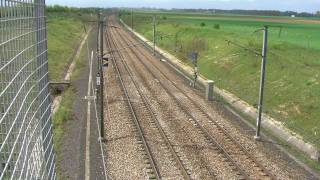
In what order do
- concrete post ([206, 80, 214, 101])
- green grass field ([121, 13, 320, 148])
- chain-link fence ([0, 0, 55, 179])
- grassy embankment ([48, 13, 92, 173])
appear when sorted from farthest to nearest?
concrete post ([206, 80, 214, 101]), green grass field ([121, 13, 320, 148]), grassy embankment ([48, 13, 92, 173]), chain-link fence ([0, 0, 55, 179])

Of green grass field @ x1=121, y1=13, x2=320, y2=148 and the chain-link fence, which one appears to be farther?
green grass field @ x1=121, y1=13, x2=320, y2=148

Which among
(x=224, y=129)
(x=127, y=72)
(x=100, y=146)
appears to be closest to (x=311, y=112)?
(x=224, y=129)

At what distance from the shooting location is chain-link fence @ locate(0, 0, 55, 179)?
268 inches

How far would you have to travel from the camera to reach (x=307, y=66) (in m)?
42.0

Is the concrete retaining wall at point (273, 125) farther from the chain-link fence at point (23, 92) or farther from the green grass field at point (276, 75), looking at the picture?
the chain-link fence at point (23, 92)

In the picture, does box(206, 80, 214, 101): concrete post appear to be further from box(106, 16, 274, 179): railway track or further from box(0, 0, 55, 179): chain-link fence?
box(0, 0, 55, 179): chain-link fence

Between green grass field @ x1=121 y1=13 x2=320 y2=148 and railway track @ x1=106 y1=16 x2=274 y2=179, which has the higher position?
green grass field @ x1=121 y1=13 x2=320 y2=148

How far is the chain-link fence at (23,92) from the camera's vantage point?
6.80 m

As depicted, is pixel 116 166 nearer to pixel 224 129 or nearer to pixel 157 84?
pixel 224 129

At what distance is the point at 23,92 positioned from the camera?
8219 mm

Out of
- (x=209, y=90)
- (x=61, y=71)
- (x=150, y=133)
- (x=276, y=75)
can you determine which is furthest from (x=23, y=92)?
(x=61, y=71)

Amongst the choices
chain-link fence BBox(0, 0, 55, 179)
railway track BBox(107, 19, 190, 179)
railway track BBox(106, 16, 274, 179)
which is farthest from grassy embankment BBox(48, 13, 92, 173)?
chain-link fence BBox(0, 0, 55, 179)

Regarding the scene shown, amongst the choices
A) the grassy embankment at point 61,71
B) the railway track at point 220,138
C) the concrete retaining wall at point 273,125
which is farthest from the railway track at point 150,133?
the concrete retaining wall at point 273,125

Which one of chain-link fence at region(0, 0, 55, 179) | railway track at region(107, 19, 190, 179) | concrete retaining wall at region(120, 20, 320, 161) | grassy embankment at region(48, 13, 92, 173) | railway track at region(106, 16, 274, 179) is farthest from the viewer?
grassy embankment at region(48, 13, 92, 173)
